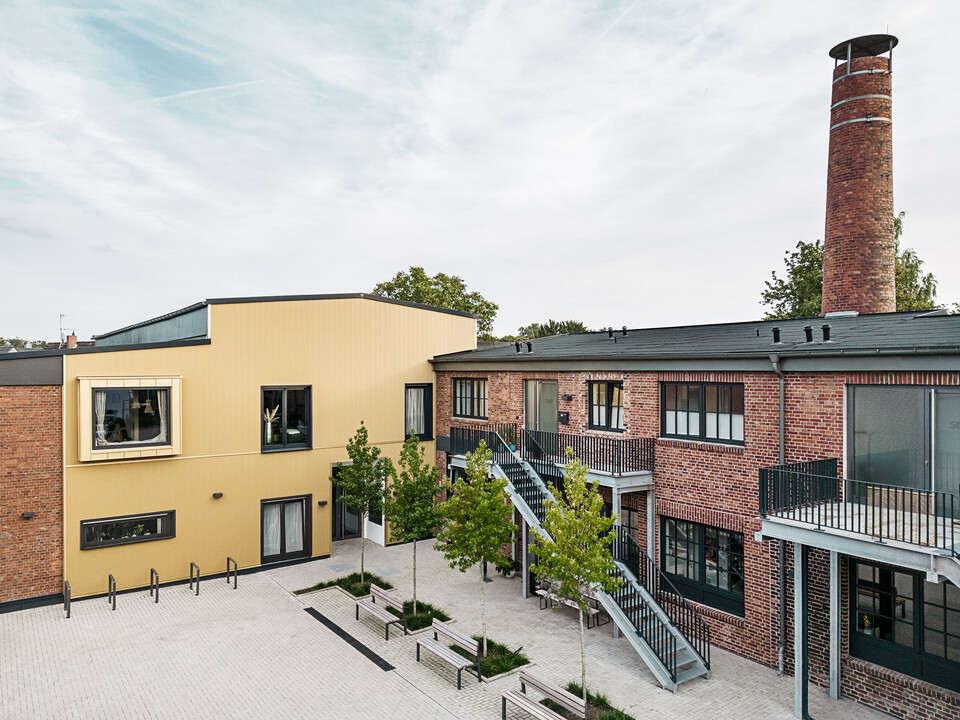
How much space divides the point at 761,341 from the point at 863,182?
394 inches

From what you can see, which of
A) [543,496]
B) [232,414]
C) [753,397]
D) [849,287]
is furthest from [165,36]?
[849,287]

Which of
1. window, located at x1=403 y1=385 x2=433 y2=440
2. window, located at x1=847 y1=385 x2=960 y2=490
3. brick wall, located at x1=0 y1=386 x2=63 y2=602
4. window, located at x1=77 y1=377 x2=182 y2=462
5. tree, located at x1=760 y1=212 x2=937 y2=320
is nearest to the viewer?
window, located at x1=847 y1=385 x2=960 y2=490

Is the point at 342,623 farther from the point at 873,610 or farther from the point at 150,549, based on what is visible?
the point at 873,610

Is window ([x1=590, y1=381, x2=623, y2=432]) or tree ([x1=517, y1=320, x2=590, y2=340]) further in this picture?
tree ([x1=517, y1=320, x2=590, y2=340])

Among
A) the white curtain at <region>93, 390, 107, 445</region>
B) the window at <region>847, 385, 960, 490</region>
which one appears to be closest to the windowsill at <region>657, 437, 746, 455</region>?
the window at <region>847, 385, 960, 490</region>

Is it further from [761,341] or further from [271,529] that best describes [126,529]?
[761,341]

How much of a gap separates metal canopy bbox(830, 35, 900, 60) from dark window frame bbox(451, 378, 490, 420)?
16291mm

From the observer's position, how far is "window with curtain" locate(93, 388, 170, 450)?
15211 millimetres

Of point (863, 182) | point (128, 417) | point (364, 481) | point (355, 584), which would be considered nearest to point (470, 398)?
point (364, 481)

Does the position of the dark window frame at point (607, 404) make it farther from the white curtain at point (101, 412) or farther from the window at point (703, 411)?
the white curtain at point (101, 412)

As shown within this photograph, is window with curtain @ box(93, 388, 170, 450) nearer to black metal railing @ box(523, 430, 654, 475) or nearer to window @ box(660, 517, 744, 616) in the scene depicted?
black metal railing @ box(523, 430, 654, 475)

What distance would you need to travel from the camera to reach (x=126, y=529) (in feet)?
51.7

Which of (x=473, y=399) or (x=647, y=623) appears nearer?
(x=647, y=623)

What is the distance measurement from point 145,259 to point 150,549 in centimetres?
2278
